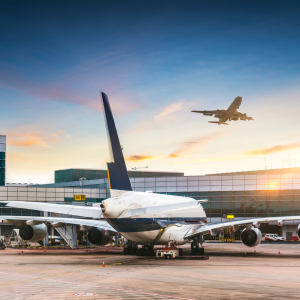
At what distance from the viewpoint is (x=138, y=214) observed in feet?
94.7

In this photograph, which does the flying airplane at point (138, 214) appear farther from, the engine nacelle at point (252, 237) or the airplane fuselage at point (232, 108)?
the airplane fuselage at point (232, 108)

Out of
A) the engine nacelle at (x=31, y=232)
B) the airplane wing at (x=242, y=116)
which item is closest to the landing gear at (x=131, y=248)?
the engine nacelle at (x=31, y=232)

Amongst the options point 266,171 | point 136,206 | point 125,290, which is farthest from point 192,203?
point 266,171

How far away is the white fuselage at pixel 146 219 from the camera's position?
→ 2742 centimetres

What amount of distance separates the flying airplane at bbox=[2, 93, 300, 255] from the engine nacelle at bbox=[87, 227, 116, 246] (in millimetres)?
2119

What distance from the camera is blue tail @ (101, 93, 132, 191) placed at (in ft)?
91.4

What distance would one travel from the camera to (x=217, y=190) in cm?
6962

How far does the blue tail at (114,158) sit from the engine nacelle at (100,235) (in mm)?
10098

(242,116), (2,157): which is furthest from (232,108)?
(2,157)

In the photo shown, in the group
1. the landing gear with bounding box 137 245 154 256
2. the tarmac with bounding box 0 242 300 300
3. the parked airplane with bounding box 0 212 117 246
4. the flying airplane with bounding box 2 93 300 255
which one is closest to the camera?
the tarmac with bounding box 0 242 300 300

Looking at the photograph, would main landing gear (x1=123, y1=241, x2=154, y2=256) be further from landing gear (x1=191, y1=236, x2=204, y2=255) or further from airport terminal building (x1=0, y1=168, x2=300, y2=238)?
airport terminal building (x1=0, y1=168, x2=300, y2=238)

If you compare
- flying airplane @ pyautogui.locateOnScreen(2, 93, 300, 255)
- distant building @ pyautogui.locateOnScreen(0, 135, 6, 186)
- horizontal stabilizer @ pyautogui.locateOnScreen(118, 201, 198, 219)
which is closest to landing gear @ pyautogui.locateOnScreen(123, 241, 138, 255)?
flying airplane @ pyautogui.locateOnScreen(2, 93, 300, 255)

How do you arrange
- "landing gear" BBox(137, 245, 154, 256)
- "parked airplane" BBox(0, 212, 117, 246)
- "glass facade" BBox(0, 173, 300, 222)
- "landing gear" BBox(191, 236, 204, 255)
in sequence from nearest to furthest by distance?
"landing gear" BBox(191, 236, 204, 255) → "landing gear" BBox(137, 245, 154, 256) → "parked airplane" BBox(0, 212, 117, 246) → "glass facade" BBox(0, 173, 300, 222)

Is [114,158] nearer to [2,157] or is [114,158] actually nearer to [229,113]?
[229,113]
